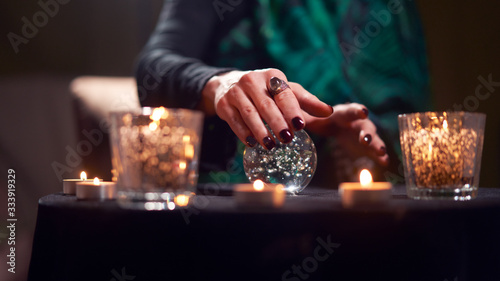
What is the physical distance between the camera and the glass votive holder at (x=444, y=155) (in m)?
0.71

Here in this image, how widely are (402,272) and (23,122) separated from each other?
1713mm

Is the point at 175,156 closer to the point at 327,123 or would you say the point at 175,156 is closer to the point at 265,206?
the point at 265,206

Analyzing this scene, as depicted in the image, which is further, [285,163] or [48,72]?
[48,72]

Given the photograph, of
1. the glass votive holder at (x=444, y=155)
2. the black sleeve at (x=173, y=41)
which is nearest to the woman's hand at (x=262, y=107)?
the glass votive holder at (x=444, y=155)

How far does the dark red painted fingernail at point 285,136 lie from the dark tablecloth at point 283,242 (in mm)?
254

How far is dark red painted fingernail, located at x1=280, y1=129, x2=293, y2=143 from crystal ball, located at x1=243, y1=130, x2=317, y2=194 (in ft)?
0.16

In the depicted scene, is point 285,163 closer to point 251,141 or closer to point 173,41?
point 251,141

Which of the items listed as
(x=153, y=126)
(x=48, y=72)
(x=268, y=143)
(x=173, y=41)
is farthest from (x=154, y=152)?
(x=48, y=72)

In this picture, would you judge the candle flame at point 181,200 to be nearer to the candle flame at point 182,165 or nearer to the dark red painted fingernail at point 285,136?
the candle flame at point 182,165

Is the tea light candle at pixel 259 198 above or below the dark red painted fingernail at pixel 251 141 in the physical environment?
below

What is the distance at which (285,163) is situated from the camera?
0.89 m

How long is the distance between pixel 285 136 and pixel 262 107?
0.10m

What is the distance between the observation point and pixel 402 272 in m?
0.57

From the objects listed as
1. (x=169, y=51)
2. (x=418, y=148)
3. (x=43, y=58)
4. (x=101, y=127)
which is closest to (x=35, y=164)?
(x=101, y=127)
